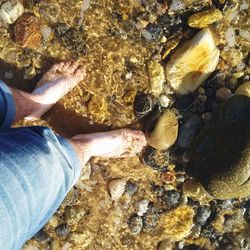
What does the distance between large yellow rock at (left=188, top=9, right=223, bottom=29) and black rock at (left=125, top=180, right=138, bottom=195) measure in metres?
1.56

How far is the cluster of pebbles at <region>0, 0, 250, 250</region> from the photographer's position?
3564mm

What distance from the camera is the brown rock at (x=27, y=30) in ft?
12.5

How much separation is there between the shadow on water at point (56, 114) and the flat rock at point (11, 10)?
1.38ft

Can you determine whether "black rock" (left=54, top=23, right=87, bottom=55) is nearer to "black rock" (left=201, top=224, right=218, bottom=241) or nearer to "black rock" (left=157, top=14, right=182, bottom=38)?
"black rock" (left=157, top=14, right=182, bottom=38)

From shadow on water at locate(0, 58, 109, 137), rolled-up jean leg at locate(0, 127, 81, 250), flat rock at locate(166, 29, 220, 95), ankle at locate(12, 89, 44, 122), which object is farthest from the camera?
shadow on water at locate(0, 58, 109, 137)

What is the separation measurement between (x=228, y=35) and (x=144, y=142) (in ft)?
3.84

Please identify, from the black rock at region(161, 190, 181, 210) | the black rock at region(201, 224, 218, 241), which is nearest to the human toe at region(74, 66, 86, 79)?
the black rock at region(161, 190, 181, 210)

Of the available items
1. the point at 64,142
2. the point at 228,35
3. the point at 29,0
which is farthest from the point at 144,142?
the point at 29,0

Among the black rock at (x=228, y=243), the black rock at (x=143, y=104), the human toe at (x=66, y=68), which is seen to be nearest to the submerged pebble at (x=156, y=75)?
the black rock at (x=143, y=104)

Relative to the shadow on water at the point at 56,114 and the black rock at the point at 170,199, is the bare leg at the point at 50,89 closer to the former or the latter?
the shadow on water at the point at 56,114

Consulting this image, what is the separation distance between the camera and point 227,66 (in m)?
3.65

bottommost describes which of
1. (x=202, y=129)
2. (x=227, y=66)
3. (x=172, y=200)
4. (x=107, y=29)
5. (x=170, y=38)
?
(x=172, y=200)

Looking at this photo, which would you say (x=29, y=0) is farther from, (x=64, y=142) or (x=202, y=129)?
(x=202, y=129)

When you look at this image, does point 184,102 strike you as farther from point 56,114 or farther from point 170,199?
point 56,114
